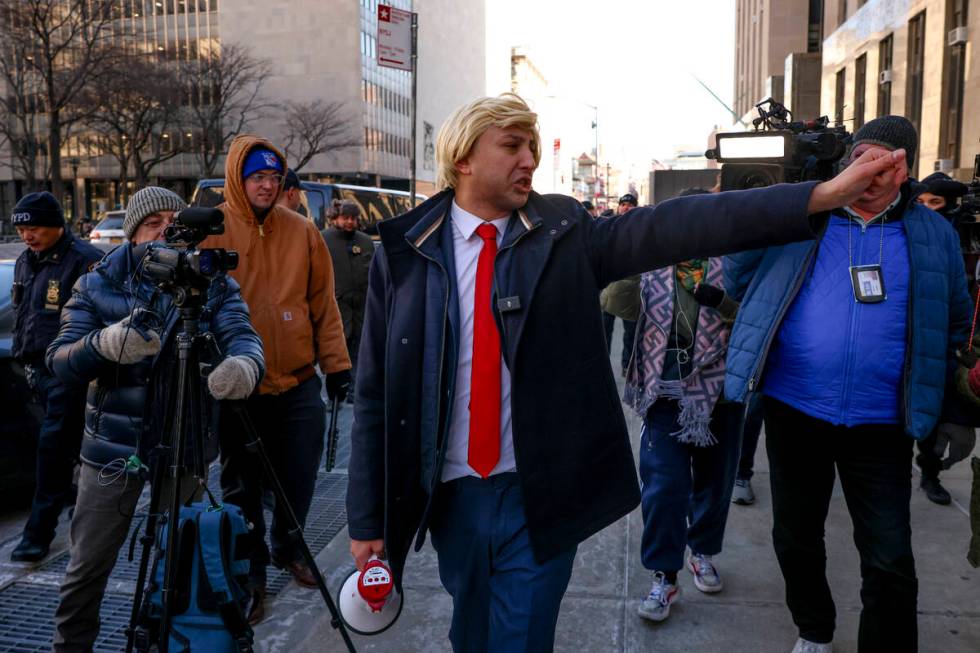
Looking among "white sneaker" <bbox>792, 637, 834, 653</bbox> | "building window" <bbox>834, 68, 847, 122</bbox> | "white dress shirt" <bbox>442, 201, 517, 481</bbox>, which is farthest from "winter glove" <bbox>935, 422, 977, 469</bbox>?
"building window" <bbox>834, 68, 847, 122</bbox>

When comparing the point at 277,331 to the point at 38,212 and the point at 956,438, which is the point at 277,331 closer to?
the point at 38,212

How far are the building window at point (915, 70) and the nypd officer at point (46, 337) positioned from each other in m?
15.7

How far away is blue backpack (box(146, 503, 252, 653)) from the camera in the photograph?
277 centimetres

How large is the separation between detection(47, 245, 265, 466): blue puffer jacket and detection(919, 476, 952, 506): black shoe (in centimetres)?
422

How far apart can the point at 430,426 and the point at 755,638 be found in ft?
6.75

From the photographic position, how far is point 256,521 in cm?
408

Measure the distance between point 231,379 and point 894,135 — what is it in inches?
97.0

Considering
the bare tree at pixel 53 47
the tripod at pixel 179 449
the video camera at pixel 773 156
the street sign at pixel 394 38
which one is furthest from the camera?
the bare tree at pixel 53 47

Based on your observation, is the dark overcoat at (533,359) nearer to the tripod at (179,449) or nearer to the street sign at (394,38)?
the tripod at (179,449)

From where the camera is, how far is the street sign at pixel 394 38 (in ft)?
37.7

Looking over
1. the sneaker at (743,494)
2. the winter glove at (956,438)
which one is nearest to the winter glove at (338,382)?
the sneaker at (743,494)

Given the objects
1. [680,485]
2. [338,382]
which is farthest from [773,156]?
[338,382]

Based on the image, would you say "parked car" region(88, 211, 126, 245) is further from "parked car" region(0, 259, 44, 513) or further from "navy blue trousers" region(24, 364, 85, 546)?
"navy blue trousers" region(24, 364, 85, 546)

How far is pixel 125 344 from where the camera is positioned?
2.92 meters
